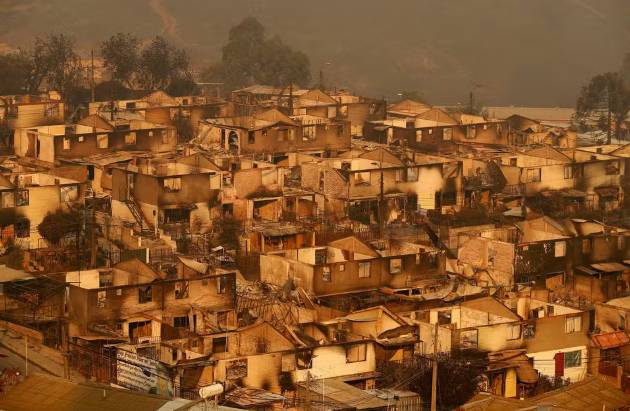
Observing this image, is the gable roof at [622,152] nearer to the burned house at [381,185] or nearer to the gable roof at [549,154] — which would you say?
the gable roof at [549,154]

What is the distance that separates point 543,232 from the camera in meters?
34.8

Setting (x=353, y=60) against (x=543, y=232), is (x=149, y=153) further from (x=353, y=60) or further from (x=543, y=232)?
(x=353, y=60)

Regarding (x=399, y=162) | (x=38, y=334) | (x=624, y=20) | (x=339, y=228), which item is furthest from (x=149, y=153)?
(x=624, y=20)

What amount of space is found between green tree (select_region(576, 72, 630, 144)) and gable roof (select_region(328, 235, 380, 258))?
27.4 metres

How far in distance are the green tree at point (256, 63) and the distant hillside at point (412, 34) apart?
12837 mm

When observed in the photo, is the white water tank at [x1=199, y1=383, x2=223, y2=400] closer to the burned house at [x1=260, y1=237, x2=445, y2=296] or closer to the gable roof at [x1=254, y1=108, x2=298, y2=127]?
the burned house at [x1=260, y1=237, x2=445, y2=296]

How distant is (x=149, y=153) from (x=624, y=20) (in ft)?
204

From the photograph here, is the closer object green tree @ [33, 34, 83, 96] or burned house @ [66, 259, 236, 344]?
burned house @ [66, 259, 236, 344]

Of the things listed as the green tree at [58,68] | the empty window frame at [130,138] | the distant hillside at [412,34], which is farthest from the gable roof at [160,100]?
the distant hillside at [412,34]

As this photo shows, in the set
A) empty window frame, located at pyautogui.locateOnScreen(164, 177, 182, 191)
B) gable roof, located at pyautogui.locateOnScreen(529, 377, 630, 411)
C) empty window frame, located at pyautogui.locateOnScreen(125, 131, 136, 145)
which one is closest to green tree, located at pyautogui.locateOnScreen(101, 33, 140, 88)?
empty window frame, located at pyautogui.locateOnScreen(125, 131, 136, 145)

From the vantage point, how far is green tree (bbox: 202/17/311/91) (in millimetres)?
67875

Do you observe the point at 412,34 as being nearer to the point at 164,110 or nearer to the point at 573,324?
the point at 164,110

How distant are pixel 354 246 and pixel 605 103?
97.6ft

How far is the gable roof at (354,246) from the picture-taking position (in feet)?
106
